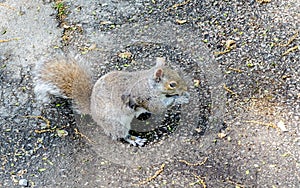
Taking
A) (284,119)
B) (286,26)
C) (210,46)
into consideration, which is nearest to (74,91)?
(210,46)

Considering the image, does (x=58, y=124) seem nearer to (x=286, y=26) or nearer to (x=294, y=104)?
(x=294, y=104)

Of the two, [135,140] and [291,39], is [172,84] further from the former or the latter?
[291,39]

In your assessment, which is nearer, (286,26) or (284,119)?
(284,119)

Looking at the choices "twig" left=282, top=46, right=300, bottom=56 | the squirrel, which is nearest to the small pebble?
the squirrel

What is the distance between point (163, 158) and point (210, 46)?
2.68 ft

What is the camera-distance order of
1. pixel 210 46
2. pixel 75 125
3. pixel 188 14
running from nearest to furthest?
pixel 75 125, pixel 210 46, pixel 188 14

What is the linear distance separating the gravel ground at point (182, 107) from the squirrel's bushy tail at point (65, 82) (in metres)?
0.17

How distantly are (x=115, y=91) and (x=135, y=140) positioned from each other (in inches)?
12.3

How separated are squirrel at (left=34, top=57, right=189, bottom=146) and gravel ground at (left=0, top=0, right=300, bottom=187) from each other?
15 cm

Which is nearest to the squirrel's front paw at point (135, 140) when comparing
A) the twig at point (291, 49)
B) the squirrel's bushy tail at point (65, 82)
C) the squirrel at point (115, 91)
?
the squirrel at point (115, 91)

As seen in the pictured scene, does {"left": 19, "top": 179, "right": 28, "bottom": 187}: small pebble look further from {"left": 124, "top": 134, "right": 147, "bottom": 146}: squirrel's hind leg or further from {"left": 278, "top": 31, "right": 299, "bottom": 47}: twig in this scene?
{"left": 278, "top": 31, "right": 299, "bottom": 47}: twig

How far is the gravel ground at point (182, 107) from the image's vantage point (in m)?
2.23

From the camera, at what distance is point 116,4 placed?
306cm

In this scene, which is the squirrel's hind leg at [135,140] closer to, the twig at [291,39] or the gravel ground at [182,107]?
the gravel ground at [182,107]
